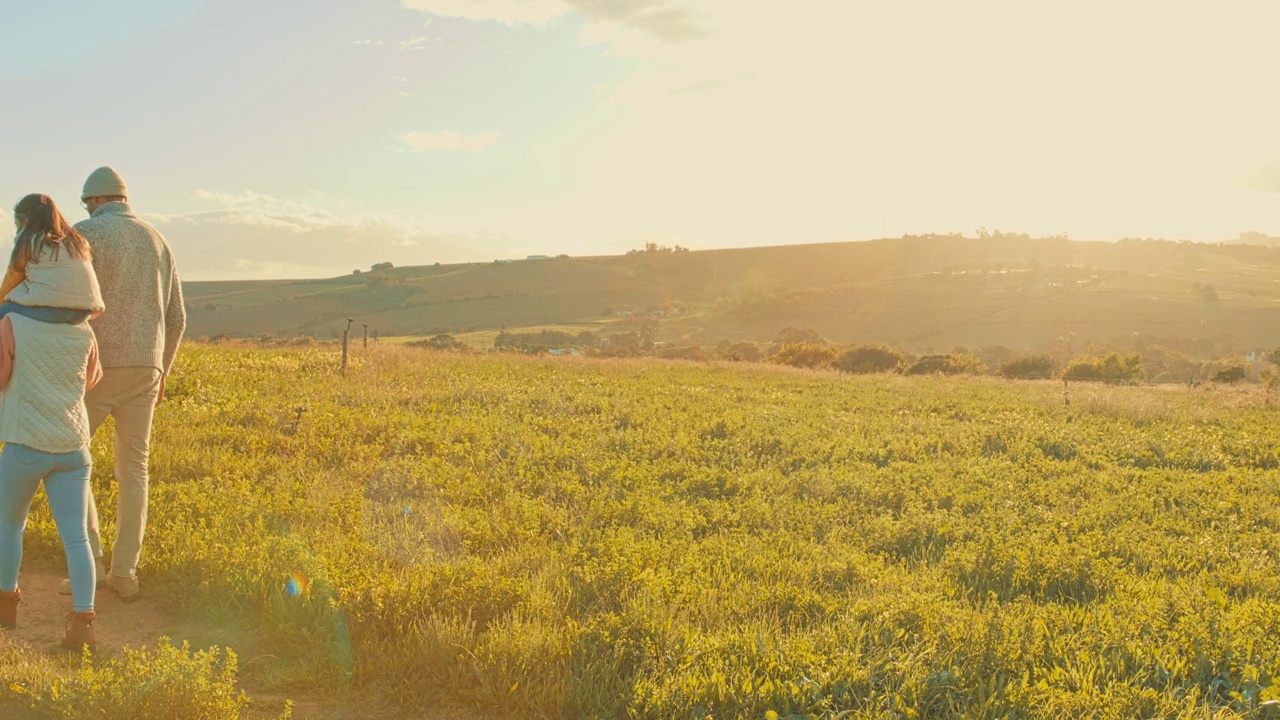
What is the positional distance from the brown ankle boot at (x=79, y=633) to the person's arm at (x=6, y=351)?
52.6 inches

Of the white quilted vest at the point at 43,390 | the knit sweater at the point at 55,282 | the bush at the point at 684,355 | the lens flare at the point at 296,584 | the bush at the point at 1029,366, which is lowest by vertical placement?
the bush at the point at 1029,366

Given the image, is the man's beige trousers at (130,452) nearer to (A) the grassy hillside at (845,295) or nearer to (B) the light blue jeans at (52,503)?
(B) the light blue jeans at (52,503)

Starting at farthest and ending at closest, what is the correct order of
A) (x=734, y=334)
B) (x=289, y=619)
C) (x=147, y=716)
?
(x=734, y=334) → (x=289, y=619) → (x=147, y=716)

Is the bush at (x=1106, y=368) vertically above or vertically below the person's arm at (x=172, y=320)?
below

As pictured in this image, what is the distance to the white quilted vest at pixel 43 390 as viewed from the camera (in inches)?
161

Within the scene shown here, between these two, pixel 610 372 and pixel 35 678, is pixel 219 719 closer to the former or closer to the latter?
pixel 35 678

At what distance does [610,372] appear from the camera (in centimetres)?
2227

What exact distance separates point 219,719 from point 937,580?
4.64 m

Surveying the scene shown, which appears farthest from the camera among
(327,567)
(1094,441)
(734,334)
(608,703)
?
(734,334)

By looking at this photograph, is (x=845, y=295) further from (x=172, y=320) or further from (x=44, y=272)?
(x=44, y=272)

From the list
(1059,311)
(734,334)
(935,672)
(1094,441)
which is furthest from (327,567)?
(1059,311)

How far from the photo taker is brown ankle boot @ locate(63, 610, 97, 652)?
13.9 feet

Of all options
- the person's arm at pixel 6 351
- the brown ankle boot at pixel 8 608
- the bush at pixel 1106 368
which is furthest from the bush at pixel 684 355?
the person's arm at pixel 6 351

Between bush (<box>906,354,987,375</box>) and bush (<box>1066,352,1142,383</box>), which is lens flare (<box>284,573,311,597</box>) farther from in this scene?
bush (<box>1066,352,1142,383</box>)
